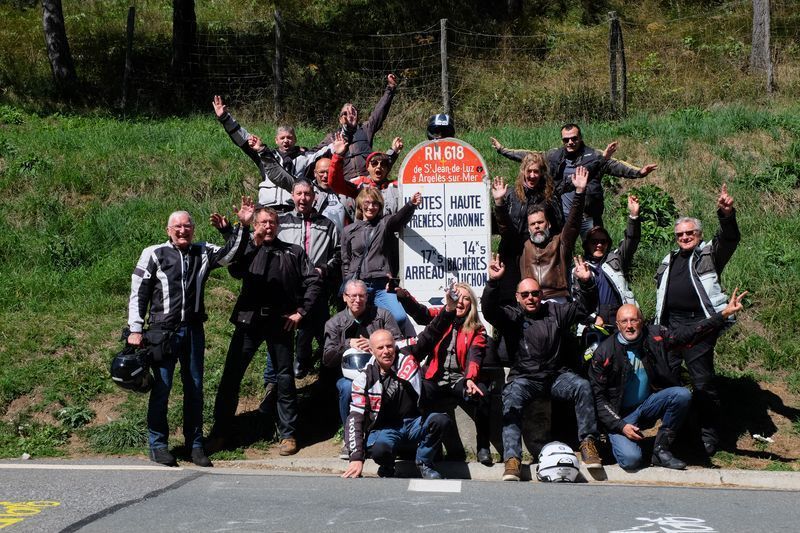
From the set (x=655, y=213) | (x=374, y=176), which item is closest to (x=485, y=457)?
(x=374, y=176)

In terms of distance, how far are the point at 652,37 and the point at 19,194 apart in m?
15.0

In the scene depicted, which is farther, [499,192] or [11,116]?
[11,116]

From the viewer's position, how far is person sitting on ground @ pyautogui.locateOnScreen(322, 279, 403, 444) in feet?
30.8

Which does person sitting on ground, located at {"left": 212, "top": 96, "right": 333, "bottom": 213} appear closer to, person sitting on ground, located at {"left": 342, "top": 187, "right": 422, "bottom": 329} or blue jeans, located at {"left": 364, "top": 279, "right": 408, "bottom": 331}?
person sitting on ground, located at {"left": 342, "top": 187, "right": 422, "bottom": 329}

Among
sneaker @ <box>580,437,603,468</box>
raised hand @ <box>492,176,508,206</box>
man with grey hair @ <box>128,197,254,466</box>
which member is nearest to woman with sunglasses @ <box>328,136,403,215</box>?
raised hand @ <box>492,176,508,206</box>

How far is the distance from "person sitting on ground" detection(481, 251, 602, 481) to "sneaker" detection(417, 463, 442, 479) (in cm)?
63

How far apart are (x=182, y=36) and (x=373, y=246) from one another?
12934 millimetres

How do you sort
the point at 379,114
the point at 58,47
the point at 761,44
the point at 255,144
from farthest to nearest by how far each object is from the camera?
the point at 58,47 → the point at 761,44 → the point at 379,114 → the point at 255,144

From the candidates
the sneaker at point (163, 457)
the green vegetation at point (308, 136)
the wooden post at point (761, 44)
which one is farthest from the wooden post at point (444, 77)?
the sneaker at point (163, 457)

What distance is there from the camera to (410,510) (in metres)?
7.07

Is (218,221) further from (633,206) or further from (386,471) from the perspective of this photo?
(633,206)

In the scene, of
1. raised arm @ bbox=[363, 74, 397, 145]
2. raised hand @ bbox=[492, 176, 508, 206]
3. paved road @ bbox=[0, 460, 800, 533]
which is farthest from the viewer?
raised arm @ bbox=[363, 74, 397, 145]

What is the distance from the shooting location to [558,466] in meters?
8.88

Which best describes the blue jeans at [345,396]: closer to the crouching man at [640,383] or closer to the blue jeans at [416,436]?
the blue jeans at [416,436]
